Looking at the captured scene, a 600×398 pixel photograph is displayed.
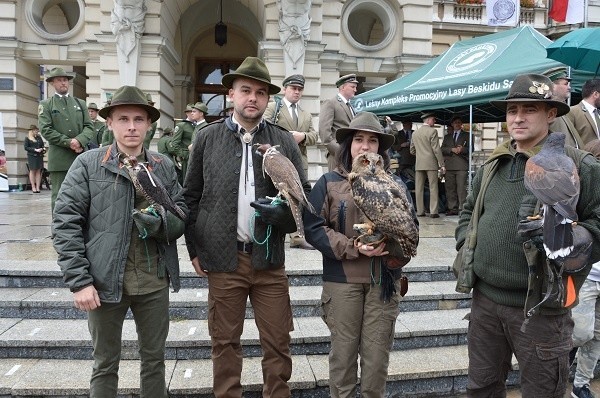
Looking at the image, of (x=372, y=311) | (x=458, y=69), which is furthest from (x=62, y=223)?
(x=458, y=69)

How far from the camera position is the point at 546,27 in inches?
811

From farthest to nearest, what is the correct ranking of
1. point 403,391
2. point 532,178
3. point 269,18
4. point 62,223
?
point 269,18, point 403,391, point 62,223, point 532,178

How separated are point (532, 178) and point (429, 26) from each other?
16209mm

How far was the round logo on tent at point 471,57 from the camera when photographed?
29.6 feet

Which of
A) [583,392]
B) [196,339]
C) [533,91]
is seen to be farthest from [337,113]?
[583,392]

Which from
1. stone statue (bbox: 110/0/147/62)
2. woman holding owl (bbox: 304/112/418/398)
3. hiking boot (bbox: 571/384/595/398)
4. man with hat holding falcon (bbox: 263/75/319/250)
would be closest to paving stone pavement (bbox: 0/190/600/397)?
hiking boot (bbox: 571/384/595/398)

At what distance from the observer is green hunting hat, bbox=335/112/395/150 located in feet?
10.4

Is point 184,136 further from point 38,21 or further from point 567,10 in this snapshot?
point 567,10

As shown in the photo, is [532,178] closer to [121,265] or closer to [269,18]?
[121,265]

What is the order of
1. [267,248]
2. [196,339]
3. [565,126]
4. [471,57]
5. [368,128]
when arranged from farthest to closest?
[471,57] → [565,126] → [196,339] → [267,248] → [368,128]

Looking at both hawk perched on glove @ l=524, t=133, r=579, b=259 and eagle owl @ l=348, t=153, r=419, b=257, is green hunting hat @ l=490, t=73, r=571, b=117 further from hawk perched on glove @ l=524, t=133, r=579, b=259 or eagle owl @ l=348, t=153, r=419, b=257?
eagle owl @ l=348, t=153, r=419, b=257

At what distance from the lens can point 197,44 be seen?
20.2 m

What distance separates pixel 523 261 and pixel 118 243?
250cm

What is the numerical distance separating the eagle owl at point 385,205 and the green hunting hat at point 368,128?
12.5 inches
